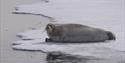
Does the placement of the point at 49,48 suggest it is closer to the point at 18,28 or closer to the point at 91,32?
the point at 91,32

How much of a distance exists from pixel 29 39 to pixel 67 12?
3.58 meters

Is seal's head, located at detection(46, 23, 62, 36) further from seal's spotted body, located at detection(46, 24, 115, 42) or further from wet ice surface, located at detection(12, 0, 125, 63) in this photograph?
wet ice surface, located at detection(12, 0, 125, 63)

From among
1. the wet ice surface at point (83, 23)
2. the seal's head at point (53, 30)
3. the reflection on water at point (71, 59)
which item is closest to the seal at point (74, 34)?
the seal's head at point (53, 30)

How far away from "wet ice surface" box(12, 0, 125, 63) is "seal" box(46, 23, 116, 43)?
140 mm

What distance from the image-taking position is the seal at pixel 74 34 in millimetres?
8227

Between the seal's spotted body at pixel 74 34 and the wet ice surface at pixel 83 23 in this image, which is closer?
the wet ice surface at pixel 83 23

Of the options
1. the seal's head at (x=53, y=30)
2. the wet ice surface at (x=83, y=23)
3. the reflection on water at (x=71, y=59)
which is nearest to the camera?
the reflection on water at (x=71, y=59)

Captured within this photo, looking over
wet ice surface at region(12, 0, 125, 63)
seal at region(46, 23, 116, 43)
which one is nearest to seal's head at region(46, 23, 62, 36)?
seal at region(46, 23, 116, 43)

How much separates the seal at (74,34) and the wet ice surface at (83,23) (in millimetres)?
140

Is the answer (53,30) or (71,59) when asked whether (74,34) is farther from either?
(71,59)

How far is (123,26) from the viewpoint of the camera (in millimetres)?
9797

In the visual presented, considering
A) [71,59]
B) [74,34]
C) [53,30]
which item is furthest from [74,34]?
[71,59]

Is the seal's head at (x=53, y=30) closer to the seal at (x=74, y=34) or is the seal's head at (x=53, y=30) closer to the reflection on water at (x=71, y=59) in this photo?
the seal at (x=74, y=34)

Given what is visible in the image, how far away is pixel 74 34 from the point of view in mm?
8359
